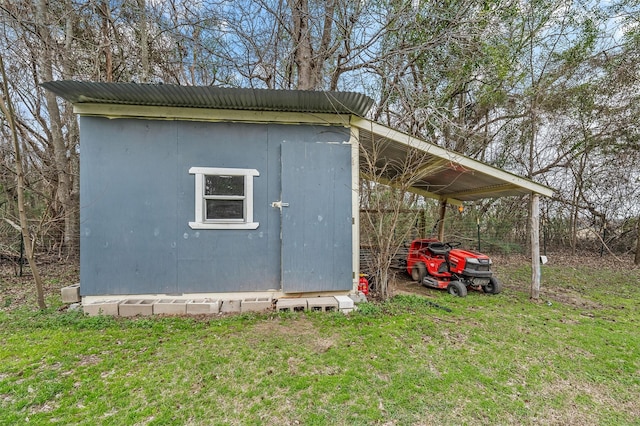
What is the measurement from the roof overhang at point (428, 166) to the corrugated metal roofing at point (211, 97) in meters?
0.50

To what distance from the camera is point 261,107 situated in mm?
3811

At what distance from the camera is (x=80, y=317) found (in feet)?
11.4

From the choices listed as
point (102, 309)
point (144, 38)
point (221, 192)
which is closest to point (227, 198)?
point (221, 192)

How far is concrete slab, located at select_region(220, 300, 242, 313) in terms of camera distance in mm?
3719

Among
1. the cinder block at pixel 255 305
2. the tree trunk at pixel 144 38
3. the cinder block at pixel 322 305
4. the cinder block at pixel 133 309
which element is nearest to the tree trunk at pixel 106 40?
the tree trunk at pixel 144 38

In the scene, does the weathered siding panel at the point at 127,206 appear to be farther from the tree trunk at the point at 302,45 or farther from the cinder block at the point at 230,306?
the tree trunk at the point at 302,45

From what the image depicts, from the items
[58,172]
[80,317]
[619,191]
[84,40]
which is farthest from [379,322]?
[619,191]

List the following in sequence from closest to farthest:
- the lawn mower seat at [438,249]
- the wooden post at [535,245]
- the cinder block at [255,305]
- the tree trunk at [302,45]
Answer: the cinder block at [255,305]
the wooden post at [535,245]
the lawn mower seat at [438,249]
the tree trunk at [302,45]

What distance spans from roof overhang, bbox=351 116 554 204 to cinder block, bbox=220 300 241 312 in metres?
2.57

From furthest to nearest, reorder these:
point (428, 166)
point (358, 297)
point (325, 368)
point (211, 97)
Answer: point (428, 166)
point (358, 297)
point (211, 97)
point (325, 368)

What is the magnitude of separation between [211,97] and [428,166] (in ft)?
10.7

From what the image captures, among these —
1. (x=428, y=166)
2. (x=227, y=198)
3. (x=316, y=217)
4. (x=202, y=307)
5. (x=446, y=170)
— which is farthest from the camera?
(x=446, y=170)

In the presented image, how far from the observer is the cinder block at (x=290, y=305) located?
147 inches

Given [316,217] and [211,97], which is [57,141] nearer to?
[211,97]
